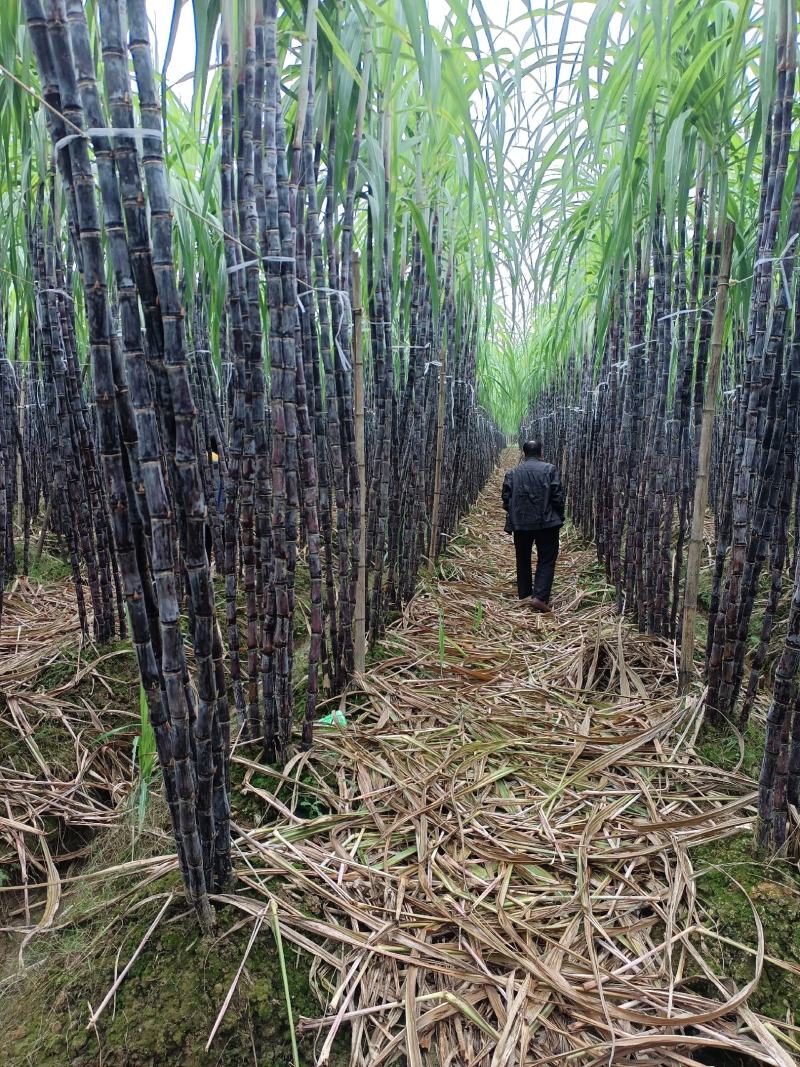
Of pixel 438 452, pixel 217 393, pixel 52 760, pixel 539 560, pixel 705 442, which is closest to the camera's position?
pixel 52 760

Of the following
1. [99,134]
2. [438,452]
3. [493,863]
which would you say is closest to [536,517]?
[438,452]

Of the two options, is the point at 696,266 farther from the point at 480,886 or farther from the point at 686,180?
the point at 480,886

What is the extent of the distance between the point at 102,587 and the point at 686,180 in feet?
7.04

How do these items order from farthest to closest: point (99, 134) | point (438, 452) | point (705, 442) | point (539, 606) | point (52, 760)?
point (438, 452) → point (539, 606) → point (705, 442) → point (52, 760) → point (99, 134)

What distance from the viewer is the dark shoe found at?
10.4 ft

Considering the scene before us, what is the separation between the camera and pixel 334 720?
177 cm

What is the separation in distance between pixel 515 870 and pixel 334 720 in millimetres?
667

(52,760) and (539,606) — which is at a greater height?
(52,760)

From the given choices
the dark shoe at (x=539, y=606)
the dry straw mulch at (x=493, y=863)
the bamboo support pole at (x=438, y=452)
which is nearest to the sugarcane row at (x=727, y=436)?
the dry straw mulch at (x=493, y=863)

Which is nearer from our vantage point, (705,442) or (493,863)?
(493,863)

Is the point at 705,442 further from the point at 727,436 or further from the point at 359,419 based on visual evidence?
the point at 727,436

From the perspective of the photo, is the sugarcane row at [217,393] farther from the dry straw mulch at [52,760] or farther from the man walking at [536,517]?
the man walking at [536,517]

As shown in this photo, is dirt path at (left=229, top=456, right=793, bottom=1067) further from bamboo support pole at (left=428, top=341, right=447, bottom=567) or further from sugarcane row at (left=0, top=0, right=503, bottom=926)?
bamboo support pole at (left=428, top=341, right=447, bottom=567)

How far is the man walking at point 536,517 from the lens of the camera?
10.9 ft
